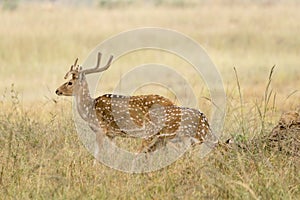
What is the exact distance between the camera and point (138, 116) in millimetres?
8039

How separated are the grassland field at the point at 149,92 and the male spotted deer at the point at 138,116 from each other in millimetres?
309

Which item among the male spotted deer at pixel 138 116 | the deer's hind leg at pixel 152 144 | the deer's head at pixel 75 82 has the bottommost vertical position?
the deer's hind leg at pixel 152 144

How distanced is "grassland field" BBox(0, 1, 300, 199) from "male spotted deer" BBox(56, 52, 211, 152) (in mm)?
309

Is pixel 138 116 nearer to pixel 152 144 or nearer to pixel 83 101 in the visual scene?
pixel 152 144

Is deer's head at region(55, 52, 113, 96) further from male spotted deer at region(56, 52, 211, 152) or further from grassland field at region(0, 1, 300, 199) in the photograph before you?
grassland field at region(0, 1, 300, 199)

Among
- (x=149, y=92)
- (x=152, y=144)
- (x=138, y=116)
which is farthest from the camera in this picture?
(x=149, y=92)

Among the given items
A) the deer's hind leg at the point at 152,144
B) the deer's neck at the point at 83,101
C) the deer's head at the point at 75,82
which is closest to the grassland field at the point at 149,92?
the deer's neck at the point at 83,101

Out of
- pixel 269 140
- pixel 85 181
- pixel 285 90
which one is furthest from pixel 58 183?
pixel 285 90

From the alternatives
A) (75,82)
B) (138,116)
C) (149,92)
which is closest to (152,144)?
(138,116)

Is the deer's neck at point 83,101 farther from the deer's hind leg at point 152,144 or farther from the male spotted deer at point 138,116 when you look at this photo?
the deer's hind leg at point 152,144

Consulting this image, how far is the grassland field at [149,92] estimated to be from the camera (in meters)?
6.41

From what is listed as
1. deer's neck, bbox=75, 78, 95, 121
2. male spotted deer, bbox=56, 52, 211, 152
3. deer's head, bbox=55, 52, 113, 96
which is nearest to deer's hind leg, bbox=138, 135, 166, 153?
male spotted deer, bbox=56, 52, 211, 152

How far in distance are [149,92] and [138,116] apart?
708 cm

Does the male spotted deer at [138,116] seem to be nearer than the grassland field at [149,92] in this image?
No
